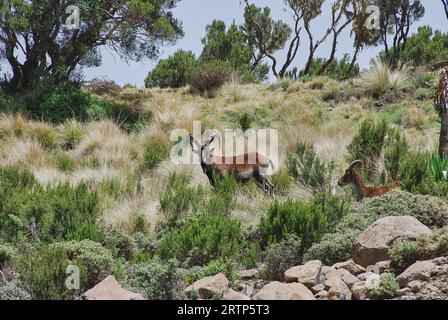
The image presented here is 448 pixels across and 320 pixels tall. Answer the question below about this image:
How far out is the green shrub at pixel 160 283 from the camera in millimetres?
6367

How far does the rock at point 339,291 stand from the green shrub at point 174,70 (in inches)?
810

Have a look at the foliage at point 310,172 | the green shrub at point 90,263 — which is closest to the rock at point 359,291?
the green shrub at point 90,263

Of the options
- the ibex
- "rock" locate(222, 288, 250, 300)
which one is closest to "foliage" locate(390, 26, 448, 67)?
the ibex

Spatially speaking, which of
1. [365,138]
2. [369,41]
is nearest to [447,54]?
[369,41]

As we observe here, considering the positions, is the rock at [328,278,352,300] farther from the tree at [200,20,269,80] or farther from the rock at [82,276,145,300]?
the tree at [200,20,269,80]

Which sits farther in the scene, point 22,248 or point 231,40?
point 231,40

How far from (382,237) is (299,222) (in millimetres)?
1320

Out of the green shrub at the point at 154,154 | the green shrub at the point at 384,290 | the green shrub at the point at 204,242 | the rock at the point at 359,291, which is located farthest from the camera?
the green shrub at the point at 154,154

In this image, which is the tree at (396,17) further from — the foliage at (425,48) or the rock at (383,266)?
the rock at (383,266)

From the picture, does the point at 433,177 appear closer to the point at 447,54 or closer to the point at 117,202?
the point at 117,202

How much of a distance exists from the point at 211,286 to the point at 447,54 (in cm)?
2129

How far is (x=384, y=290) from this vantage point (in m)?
5.86
